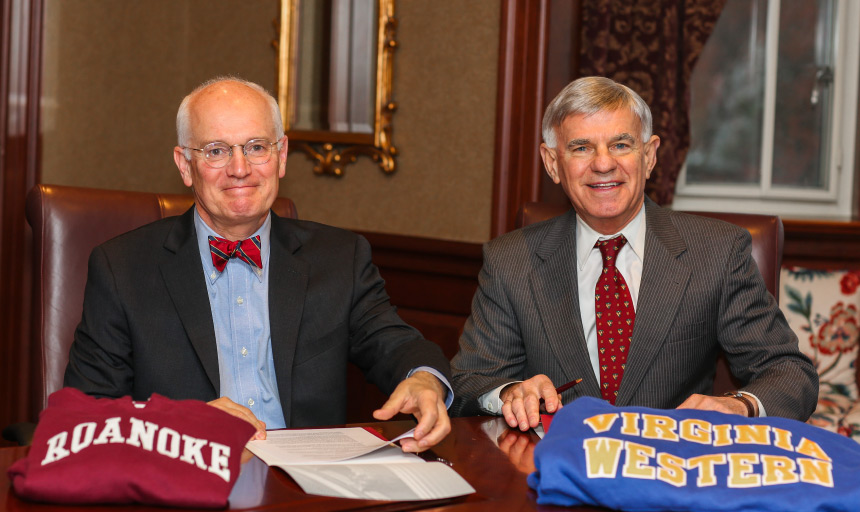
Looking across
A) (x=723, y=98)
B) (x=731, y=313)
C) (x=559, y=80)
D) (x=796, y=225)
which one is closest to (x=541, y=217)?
(x=731, y=313)

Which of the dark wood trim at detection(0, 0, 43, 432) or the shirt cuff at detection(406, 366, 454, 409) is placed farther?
the dark wood trim at detection(0, 0, 43, 432)

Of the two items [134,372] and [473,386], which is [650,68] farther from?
[134,372]

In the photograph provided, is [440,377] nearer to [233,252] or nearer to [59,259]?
[233,252]

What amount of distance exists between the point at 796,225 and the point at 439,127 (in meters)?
1.49

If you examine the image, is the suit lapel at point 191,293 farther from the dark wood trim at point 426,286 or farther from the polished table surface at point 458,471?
the dark wood trim at point 426,286

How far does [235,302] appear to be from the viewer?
2.02 m

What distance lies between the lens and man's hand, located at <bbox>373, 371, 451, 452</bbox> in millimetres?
1427

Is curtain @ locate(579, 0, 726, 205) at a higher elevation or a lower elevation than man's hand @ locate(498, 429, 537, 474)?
higher

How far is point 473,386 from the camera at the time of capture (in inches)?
77.4

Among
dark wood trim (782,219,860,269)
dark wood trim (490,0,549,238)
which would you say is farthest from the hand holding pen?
dark wood trim (782,219,860,269)

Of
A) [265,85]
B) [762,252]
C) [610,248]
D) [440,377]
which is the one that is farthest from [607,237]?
[265,85]

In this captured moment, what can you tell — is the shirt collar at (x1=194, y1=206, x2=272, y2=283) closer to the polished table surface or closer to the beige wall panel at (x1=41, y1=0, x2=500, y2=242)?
the polished table surface

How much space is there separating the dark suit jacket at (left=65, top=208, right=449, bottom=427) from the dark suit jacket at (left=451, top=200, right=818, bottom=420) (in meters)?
0.22

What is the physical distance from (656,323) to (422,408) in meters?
0.73
